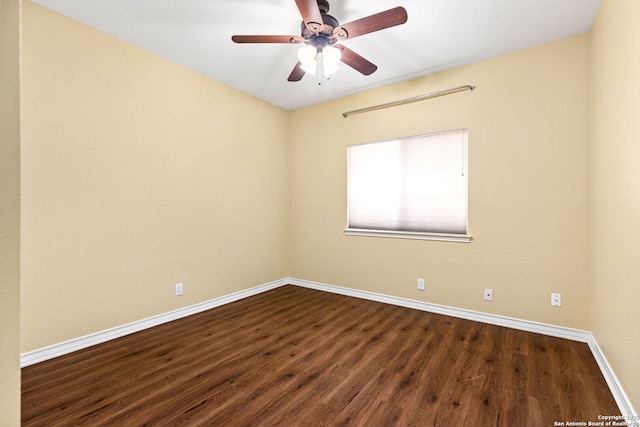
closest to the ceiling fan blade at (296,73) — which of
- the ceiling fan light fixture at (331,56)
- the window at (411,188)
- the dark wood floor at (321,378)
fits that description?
the ceiling fan light fixture at (331,56)

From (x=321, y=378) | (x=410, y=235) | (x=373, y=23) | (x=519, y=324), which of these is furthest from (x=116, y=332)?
(x=519, y=324)

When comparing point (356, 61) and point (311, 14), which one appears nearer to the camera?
point (311, 14)

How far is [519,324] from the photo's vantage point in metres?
2.73

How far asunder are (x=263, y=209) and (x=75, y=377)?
8.36ft

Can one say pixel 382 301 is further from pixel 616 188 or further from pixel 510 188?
pixel 616 188

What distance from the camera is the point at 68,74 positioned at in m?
2.28

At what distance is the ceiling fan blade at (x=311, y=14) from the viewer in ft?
5.43

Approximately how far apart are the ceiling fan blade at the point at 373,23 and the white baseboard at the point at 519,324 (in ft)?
8.33

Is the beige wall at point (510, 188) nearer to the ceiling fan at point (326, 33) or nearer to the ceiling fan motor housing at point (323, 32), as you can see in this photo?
the ceiling fan at point (326, 33)

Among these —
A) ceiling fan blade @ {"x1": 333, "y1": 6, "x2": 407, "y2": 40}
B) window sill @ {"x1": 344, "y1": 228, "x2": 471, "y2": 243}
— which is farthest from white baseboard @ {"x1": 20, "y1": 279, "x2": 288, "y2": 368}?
ceiling fan blade @ {"x1": 333, "y1": 6, "x2": 407, "y2": 40}

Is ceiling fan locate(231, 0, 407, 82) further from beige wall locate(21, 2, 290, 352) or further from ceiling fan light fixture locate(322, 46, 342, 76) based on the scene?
beige wall locate(21, 2, 290, 352)

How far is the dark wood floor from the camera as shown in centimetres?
162

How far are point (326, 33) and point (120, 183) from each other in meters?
2.21

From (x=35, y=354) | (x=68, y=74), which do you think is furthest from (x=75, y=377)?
(x=68, y=74)
